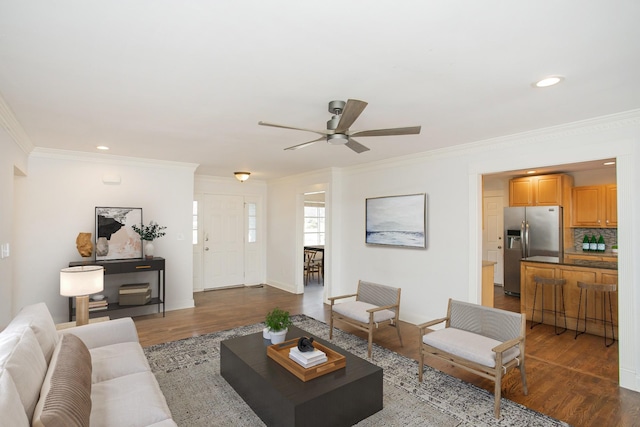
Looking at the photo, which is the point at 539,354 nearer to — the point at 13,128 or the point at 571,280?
the point at 571,280

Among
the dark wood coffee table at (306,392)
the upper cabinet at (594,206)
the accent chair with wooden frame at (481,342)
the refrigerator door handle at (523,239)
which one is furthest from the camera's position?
the refrigerator door handle at (523,239)

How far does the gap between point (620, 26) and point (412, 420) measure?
2.73m

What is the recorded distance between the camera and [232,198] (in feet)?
24.7

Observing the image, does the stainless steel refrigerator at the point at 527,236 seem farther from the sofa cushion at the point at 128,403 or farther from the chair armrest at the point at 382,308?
the sofa cushion at the point at 128,403

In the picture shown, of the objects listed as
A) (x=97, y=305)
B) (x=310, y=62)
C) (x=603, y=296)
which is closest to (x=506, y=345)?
(x=310, y=62)

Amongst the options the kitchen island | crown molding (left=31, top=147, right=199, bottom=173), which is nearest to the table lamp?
crown molding (left=31, top=147, right=199, bottom=173)

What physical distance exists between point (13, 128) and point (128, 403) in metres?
3.05

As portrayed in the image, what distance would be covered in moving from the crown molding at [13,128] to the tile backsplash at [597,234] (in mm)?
8441

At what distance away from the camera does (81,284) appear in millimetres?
3104

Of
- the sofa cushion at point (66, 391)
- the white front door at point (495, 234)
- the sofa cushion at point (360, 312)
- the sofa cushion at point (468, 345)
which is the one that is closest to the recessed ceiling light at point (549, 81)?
the sofa cushion at point (468, 345)

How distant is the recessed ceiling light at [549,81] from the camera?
2279 mm

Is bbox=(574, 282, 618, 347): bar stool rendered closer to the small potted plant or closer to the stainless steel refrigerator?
the stainless steel refrigerator

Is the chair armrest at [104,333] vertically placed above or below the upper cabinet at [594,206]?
below

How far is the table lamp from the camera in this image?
3082 mm
